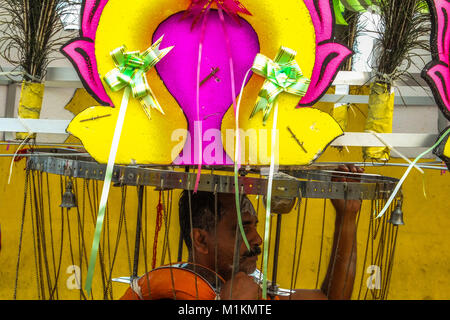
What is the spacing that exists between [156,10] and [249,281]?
2.10 ft

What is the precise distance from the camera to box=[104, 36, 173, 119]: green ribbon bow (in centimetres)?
105

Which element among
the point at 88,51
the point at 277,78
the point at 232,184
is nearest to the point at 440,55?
the point at 277,78

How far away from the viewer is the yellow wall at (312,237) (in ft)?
7.18

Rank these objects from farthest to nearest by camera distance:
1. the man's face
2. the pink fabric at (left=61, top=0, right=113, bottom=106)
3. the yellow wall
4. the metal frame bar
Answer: the yellow wall → the man's face → the pink fabric at (left=61, top=0, right=113, bottom=106) → the metal frame bar

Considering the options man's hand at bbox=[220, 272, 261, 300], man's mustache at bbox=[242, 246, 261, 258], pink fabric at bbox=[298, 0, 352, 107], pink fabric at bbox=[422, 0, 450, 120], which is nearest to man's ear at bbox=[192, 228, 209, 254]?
man's mustache at bbox=[242, 246, 261, 258]

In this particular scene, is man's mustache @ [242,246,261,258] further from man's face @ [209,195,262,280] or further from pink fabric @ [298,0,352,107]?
pink fabric @ [298,0,352,107]

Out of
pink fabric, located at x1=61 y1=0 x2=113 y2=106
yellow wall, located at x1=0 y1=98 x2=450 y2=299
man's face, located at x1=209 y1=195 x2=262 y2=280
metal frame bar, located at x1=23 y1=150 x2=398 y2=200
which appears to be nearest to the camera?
metal frame bar, located at x1=23 y1=150 x2=398 y2=200

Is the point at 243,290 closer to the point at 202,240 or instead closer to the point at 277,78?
the point at 202,240

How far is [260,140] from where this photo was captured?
1056 millimetres

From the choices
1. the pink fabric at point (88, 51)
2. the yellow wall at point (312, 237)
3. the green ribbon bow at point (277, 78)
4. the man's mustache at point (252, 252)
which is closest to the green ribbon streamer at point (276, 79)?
the green ribbon bow at point (277, 78)

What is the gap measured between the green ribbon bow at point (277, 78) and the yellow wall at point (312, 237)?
1.11 meters

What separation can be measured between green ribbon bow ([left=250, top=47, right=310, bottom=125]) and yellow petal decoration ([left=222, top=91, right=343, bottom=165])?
2 cm

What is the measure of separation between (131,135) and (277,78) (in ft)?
1.07
